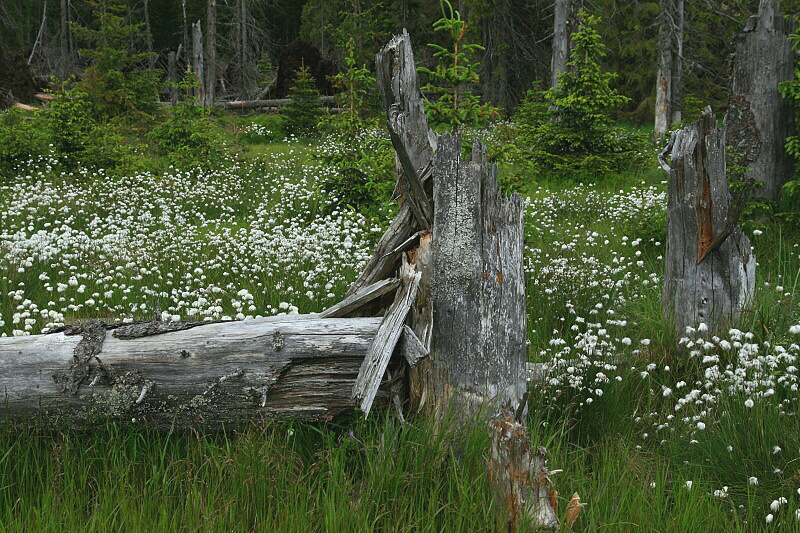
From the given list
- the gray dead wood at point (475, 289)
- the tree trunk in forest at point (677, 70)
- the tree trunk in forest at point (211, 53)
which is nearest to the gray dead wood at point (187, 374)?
the gray dead wood at point (475, 289)

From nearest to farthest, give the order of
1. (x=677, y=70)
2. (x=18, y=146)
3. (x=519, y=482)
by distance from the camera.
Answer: (x=519, y=482) → (x=18, y=146) → (x=677, y=70)

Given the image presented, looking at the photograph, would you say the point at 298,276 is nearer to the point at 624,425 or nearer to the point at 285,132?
the point at 624,425

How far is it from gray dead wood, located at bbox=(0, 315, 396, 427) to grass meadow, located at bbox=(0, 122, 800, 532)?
13cm

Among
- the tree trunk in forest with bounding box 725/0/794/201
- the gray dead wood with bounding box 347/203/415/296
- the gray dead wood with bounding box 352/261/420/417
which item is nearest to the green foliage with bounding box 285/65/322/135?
the tree trunk in forest with bounding box 725/0/794/201

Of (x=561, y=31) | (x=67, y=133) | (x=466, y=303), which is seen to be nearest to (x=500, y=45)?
(x=561, y=31)

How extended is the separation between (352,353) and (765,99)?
740 cm

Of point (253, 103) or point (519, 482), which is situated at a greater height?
point (253, 103)

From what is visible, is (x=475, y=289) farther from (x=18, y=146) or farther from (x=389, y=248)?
(x=18, y=146)

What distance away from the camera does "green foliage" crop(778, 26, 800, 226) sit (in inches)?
307

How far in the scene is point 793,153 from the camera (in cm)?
809

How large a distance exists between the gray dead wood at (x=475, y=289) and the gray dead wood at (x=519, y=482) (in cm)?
62

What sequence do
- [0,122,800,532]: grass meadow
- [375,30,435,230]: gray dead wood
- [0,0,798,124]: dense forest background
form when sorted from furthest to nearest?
[0,0,798,124]: dense forest background, [375,30,435,230]: gray dead wood, [0,122,800,532]: grass meadow

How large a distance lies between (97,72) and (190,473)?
17.5 metres

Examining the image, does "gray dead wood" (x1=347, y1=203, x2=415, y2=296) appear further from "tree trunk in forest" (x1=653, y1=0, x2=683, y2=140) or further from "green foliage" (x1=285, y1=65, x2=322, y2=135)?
"green foliage" (x1=285, y1=65, x2=322, y2=135)
